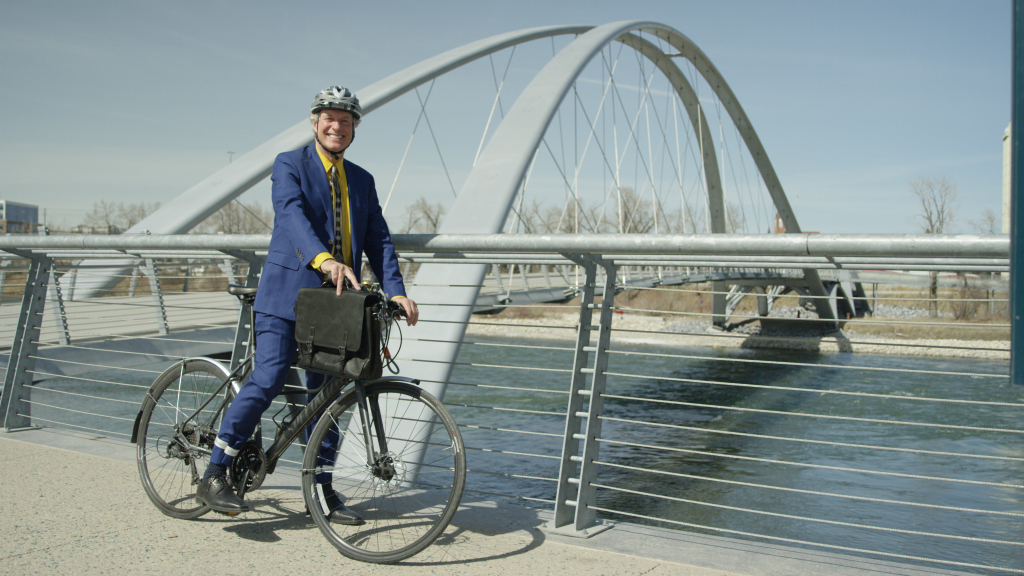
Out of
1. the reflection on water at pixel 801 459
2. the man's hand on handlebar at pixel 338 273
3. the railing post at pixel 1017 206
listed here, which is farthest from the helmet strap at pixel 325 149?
the railing post at pixel 1017 206

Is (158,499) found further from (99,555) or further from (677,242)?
(677,242)

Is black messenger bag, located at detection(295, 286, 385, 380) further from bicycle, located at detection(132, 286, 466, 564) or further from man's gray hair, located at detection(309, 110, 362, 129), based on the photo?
man's gray hair, located at detection(309, 110, 362, 129)

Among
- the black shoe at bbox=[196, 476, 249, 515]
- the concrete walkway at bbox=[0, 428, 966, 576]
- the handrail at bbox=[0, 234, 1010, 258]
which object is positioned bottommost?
the concrete walkway at bbox=[0, 428, 966, 576]

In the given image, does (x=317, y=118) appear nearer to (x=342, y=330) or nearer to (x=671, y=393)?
(x=342, y=330)

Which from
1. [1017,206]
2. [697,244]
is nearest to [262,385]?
[697,244]

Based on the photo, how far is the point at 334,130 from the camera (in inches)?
93.0

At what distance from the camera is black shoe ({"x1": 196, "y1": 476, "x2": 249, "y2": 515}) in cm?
232

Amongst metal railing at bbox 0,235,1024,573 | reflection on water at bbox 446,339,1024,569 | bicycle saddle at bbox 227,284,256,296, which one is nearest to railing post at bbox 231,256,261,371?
metal railing at bbox 0,235,1024,573

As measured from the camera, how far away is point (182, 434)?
2604 mm

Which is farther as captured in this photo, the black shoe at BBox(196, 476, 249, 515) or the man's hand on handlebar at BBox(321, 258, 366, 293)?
the black shoe at BBox(196, 476, 249, 515)

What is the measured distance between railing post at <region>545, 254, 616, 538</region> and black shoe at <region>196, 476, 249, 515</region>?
36.4 inches

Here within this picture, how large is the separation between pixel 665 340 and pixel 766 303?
6.55m

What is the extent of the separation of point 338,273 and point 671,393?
18.5m

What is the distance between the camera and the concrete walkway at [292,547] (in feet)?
6.92
